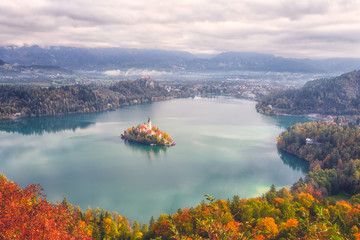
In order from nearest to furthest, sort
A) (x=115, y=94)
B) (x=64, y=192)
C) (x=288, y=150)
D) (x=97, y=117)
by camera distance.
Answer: (x=64, y=192), (x=288, y=150), (x=97, y=117), (x=115, y=94)

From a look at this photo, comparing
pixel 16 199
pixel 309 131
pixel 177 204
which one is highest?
pixel 16 199

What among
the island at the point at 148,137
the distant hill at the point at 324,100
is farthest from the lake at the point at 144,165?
the distant hill at the point at 324,100

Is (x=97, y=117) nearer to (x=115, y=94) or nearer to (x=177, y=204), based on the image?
(x=115, y=94)

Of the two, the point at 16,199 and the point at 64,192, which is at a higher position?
the point at 16,199

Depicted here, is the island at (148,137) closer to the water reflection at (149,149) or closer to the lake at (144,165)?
the water reflection at (149,149)

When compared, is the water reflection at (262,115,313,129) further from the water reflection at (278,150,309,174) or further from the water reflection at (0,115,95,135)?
the water reflection at (0,115,95,135)

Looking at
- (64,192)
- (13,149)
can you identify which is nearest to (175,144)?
(64,192)

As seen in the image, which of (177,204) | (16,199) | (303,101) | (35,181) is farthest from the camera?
(303,101)

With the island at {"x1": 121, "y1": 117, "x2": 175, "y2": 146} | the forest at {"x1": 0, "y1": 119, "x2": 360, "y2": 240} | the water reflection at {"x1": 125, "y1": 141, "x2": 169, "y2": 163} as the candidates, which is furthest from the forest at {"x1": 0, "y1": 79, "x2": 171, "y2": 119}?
the forest at {"x1": 0, "y1": 119, "x2": 360, "y2": 240}
